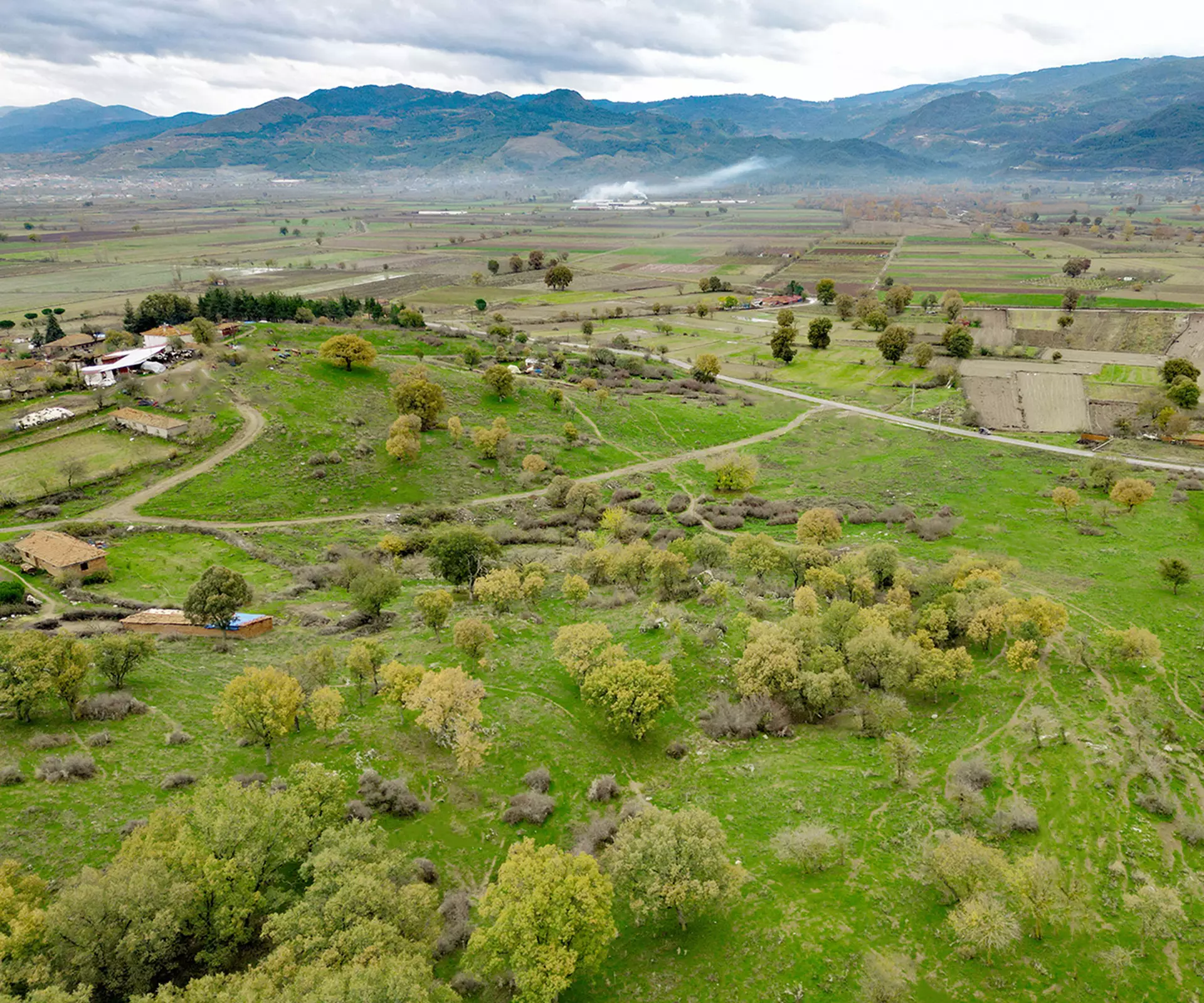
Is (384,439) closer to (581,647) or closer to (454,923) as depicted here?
(581,647)

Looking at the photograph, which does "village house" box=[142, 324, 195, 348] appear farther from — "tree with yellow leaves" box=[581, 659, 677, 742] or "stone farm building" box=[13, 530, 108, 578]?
"tree with yellow leaves" box=[581, 659, 677, 742]

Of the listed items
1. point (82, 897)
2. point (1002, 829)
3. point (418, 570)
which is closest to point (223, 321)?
point (418, 570)

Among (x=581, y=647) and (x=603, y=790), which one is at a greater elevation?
(x=581, y=647)

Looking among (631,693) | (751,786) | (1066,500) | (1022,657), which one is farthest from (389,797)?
(1066,500)

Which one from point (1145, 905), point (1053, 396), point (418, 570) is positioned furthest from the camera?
point (1053, 396)

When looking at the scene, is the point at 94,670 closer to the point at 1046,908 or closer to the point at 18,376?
the point at 1046,908

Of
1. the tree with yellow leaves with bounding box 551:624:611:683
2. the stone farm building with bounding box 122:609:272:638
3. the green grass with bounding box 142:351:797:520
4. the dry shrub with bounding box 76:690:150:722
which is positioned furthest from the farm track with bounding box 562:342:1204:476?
the dry shrub with bounding box 76:690:150:722
